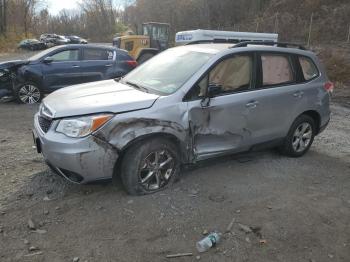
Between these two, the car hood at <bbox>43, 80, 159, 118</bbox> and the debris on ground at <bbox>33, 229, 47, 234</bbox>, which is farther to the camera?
the car hood at <bbox>43, 80, 159, 118</bbox>

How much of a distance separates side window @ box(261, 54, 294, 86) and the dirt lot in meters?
1.19

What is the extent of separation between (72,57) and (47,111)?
6.51m

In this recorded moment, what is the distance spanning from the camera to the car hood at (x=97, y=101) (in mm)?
4020

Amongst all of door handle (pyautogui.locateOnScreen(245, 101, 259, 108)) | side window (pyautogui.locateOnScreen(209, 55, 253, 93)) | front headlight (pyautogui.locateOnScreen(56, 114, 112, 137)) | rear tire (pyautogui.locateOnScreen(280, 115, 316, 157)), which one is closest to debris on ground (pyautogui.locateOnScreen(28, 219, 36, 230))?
front headlight (pyautogui.locateOnScreen(56, 114, 112, 137))

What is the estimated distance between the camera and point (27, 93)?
10.0m

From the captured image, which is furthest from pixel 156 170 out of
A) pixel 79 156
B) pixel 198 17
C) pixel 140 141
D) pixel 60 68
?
pixel 198 17

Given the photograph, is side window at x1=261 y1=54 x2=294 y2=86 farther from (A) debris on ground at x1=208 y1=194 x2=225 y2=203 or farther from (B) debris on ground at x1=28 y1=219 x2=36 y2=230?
(B) debris on ground at x1=28 y1=219 x2=36 y2=230

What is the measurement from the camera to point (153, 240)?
3594 millimetres

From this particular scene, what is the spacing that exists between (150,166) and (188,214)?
0.69 metres

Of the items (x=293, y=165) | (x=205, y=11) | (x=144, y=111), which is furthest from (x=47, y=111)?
(x=205, y=11)

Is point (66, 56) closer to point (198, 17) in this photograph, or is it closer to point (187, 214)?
point (187, 214)

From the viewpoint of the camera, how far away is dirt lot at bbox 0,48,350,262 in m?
3.46

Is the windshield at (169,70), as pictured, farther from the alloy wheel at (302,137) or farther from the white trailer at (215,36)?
the white trailer at (215,36)

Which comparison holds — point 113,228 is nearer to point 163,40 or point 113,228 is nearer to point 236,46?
point 236,46
